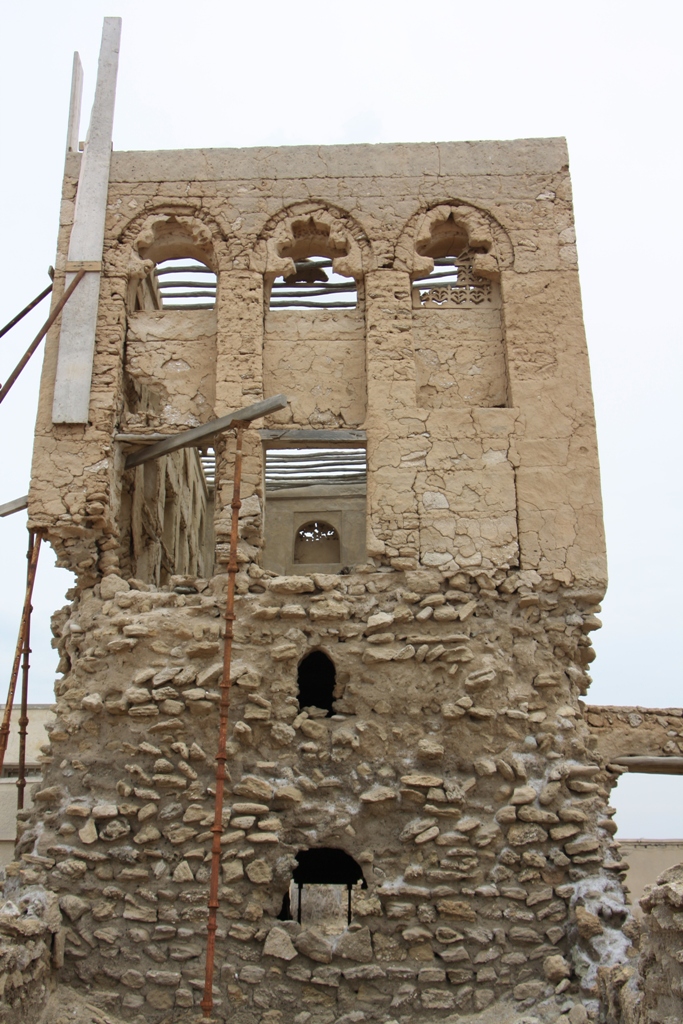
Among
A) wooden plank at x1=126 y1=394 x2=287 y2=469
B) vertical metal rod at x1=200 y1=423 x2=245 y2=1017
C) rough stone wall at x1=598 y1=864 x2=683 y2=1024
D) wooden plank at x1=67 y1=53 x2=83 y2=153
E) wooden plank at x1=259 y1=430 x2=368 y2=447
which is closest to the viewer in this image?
rough stone wall at x1=598 y1=864 x2=683 y2=1024

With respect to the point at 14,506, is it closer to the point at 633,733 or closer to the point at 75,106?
the point at 75,106

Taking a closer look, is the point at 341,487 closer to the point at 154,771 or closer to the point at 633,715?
the point at 633,715

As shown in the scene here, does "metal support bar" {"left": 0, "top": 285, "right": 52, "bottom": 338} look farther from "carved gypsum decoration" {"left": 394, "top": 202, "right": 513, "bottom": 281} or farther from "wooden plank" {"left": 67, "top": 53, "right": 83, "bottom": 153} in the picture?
"carved gypsum decoration" {"left": 394, "top": 202, "right": 513, "bottom": 281}

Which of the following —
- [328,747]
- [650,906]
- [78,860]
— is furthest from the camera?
[328,747]

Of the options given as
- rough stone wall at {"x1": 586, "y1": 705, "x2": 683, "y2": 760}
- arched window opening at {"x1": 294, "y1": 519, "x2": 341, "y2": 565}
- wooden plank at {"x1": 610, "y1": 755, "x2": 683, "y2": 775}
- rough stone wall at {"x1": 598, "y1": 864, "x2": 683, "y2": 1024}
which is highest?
arched window opening at {"x1": 294, "y1": 519, "x2": 341, "y2": 565}

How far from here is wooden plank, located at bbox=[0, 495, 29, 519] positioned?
8.91m

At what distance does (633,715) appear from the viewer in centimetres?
903

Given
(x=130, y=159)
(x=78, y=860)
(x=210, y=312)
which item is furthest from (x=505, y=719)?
(x=130, y=159)

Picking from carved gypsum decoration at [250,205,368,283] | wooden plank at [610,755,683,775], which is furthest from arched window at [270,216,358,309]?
wooden plank at [610,755,683,775]

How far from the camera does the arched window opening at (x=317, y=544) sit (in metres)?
13.8

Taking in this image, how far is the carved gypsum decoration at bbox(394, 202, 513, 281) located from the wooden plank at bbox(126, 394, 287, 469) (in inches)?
84.2

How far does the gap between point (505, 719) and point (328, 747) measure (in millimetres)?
1504

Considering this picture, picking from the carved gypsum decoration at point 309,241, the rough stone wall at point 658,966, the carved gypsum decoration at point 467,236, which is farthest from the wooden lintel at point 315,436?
the rough stone wall at point 658,966

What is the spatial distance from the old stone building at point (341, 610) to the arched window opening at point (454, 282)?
0.03m
